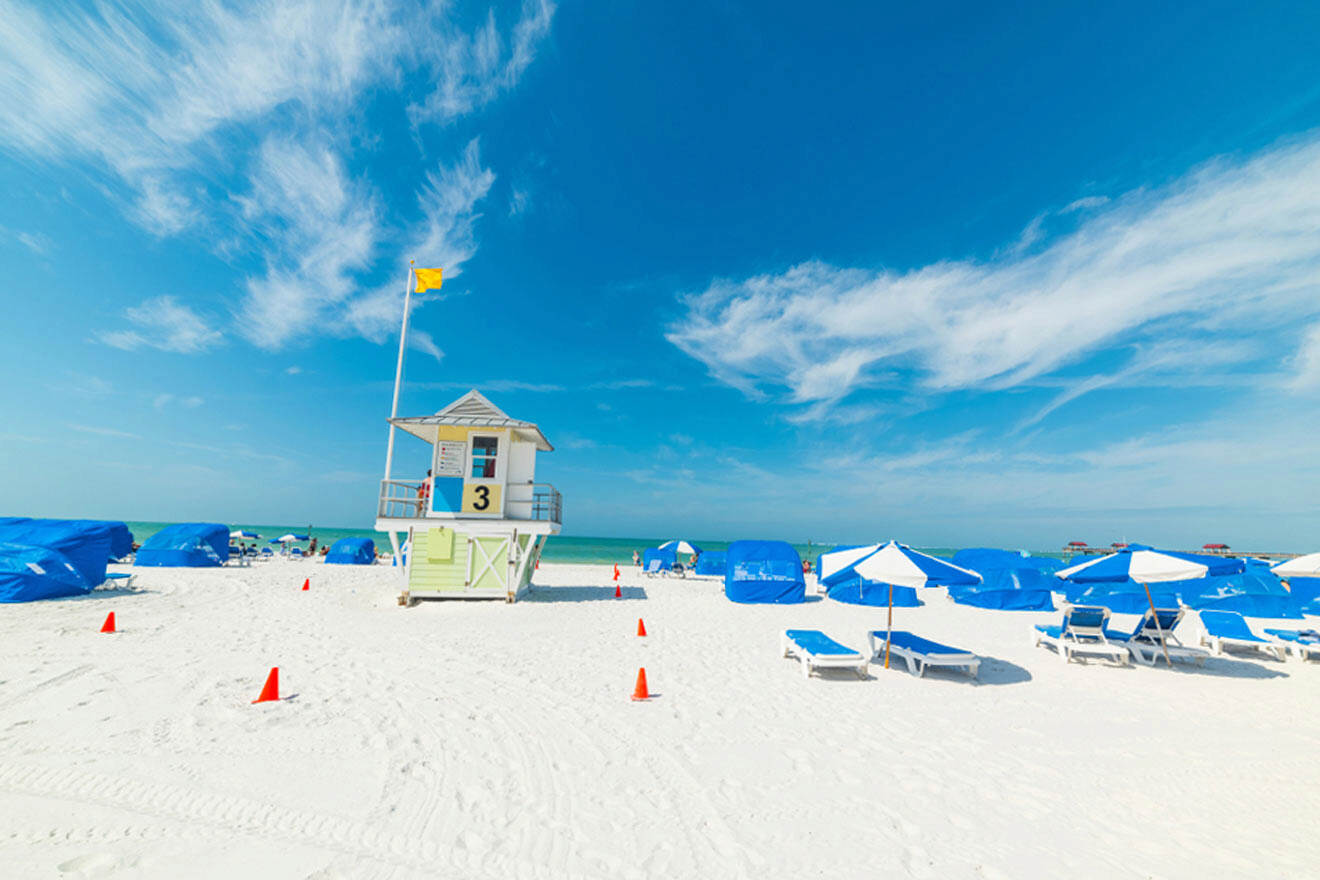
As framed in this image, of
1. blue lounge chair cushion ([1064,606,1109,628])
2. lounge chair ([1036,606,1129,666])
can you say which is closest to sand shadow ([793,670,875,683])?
lounge chair ([1036,606,1129,666])

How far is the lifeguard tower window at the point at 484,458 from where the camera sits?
1703 cm

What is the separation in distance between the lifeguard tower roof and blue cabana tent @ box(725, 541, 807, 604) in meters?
9.22

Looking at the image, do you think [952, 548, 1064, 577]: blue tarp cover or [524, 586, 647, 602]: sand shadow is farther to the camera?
[952, 548, 1064, 577]: blue tarp cover

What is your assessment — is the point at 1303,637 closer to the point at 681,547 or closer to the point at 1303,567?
the point at 1303,567

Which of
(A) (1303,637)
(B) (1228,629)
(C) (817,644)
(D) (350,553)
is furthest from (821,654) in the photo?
(D) (350,553)

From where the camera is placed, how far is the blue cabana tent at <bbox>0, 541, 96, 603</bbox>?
14914 mm

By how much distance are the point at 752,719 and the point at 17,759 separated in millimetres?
7732

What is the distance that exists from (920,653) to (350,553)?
32.2m

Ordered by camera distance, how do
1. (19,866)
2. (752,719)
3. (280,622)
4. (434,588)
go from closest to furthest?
(19,866)
(752,719)
(280,622)
(434,588)

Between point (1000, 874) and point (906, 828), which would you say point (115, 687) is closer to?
point (906, 828)

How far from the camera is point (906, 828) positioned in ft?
15.0

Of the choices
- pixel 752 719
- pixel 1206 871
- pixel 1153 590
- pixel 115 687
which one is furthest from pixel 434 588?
pixel 1153 590

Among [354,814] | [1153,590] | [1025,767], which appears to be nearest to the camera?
[354,814]

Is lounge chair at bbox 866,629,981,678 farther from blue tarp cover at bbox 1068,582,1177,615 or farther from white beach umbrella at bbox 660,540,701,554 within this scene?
white beach umbrella at bbox 660,540,701,554
